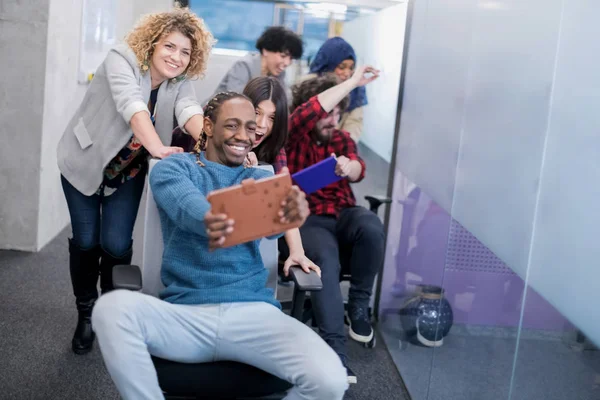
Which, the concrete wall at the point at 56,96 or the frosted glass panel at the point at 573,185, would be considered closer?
the frosted glass panel at the point at 573,185

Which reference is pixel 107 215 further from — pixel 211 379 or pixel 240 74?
pixel 240 74

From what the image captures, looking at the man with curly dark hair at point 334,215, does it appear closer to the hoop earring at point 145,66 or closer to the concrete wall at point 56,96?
the hoop earring at point 145,66

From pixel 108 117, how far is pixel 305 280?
1.04m

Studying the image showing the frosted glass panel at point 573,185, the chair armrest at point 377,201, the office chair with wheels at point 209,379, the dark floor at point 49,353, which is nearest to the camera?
the frosted glass panel at point 573,185

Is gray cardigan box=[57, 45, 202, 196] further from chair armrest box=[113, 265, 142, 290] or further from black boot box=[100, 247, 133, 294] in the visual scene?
chair armrest box=[113, 265, 142, 290]

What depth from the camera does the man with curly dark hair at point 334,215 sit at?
10.0 feet

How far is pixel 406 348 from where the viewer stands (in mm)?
3260

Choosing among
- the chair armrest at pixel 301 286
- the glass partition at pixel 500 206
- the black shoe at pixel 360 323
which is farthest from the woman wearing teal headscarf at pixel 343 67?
the chair armrest at pixel 301 286

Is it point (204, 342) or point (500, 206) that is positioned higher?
point (500, 206)

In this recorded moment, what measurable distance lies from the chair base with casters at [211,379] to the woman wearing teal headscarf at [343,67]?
7.06 ft

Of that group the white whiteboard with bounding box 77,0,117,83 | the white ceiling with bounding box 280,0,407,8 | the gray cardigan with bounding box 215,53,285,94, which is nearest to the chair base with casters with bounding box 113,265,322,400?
the gray cardigan with bounding box 215,53,285,94

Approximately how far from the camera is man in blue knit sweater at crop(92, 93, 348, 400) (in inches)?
75.2

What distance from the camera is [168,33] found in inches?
107

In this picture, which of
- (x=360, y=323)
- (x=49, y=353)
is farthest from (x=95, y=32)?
(x=360, y=323)
